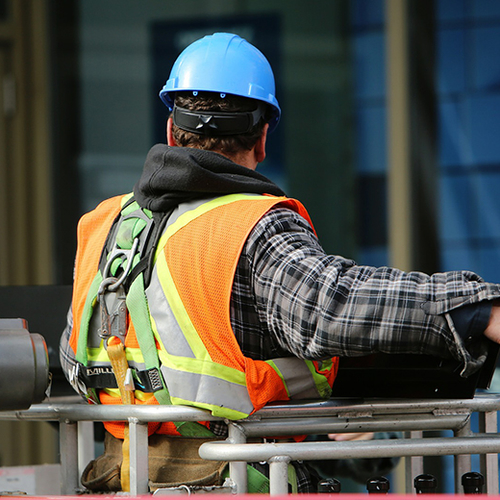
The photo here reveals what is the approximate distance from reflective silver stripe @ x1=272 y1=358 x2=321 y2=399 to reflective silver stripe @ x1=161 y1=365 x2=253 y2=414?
0.39 ft

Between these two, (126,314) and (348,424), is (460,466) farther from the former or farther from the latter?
(126,314)

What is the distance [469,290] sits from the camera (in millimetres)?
1712

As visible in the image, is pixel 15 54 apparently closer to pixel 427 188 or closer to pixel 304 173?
pixel 304 173

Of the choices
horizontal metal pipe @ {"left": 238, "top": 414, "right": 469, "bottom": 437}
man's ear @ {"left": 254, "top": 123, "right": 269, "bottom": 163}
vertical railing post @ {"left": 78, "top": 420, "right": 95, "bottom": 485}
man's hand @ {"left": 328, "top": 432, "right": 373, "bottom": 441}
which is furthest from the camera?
man's hand @ {"left": 328, "top": 432, "right": 373, "bottom": 441}

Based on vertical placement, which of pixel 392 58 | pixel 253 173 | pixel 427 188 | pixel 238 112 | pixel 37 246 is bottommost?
pixel 37 246

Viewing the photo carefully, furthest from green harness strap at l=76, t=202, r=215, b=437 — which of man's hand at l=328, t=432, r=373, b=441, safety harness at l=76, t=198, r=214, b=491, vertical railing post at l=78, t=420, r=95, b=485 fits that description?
man's hand at l=328, t=432, r=373, b=441

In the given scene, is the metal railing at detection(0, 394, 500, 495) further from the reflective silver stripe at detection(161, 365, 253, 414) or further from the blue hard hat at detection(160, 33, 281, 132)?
the blue hard hat at detection(160, 33, 281, 132)

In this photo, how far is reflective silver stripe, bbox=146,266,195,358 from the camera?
6.23 ft

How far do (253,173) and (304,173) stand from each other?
3.27 metres

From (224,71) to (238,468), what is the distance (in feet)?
3.29

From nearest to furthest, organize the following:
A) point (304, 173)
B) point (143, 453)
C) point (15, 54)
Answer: point (143, 453)
point (304, 173)
point (15, 54)

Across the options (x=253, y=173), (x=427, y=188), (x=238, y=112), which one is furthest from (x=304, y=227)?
(x=427, y=188)

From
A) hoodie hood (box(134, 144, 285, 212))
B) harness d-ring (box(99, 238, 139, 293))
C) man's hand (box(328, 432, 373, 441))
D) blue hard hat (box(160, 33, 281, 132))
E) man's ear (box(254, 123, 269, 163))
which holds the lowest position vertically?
man's hand (box(328, 432, 373, 441))

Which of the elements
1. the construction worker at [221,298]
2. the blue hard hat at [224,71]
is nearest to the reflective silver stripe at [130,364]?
the construction worker at [221,298]
